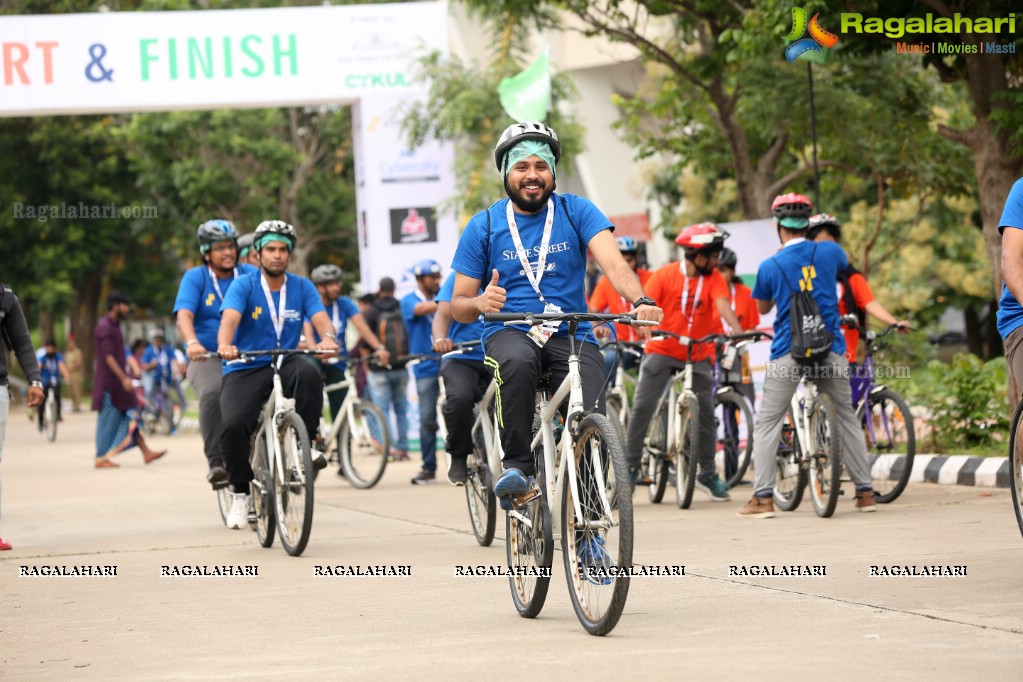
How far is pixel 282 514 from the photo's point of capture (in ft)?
31.7

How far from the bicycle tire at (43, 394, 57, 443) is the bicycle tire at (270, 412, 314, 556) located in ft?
59.7

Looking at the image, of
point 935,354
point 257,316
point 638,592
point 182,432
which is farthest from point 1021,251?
point 182,432

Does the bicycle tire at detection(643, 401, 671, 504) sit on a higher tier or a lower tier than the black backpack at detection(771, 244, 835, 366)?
lower

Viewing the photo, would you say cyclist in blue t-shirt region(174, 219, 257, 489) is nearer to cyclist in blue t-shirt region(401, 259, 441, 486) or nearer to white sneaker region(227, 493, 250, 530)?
white sneaker region(227, 493, 250, 530)

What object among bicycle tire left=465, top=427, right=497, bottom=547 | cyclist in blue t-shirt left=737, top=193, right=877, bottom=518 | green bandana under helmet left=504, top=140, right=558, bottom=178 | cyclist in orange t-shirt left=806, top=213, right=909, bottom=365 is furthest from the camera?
cyclist in orange t-shirt left=806, top=213, right=909, bottom=365

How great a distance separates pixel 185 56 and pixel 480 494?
11.5 meters

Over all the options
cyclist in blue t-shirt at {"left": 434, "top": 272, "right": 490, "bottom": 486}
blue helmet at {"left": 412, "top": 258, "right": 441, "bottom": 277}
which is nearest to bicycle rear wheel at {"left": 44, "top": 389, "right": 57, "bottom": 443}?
blue helmet at {"left": 412, "top": 258, "right": 441, "bottom": 277}

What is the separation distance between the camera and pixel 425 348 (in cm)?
1573

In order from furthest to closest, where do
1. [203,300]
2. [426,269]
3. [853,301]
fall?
[426,269] → [203,300] → [853,301]

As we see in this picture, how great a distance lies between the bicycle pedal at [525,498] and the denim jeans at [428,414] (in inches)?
312

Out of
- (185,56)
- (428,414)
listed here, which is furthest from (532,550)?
(185,56)

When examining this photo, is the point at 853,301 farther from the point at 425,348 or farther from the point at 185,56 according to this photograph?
the point at 185,56

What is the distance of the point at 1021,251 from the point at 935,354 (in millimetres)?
19382

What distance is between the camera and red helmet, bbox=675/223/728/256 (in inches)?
451
